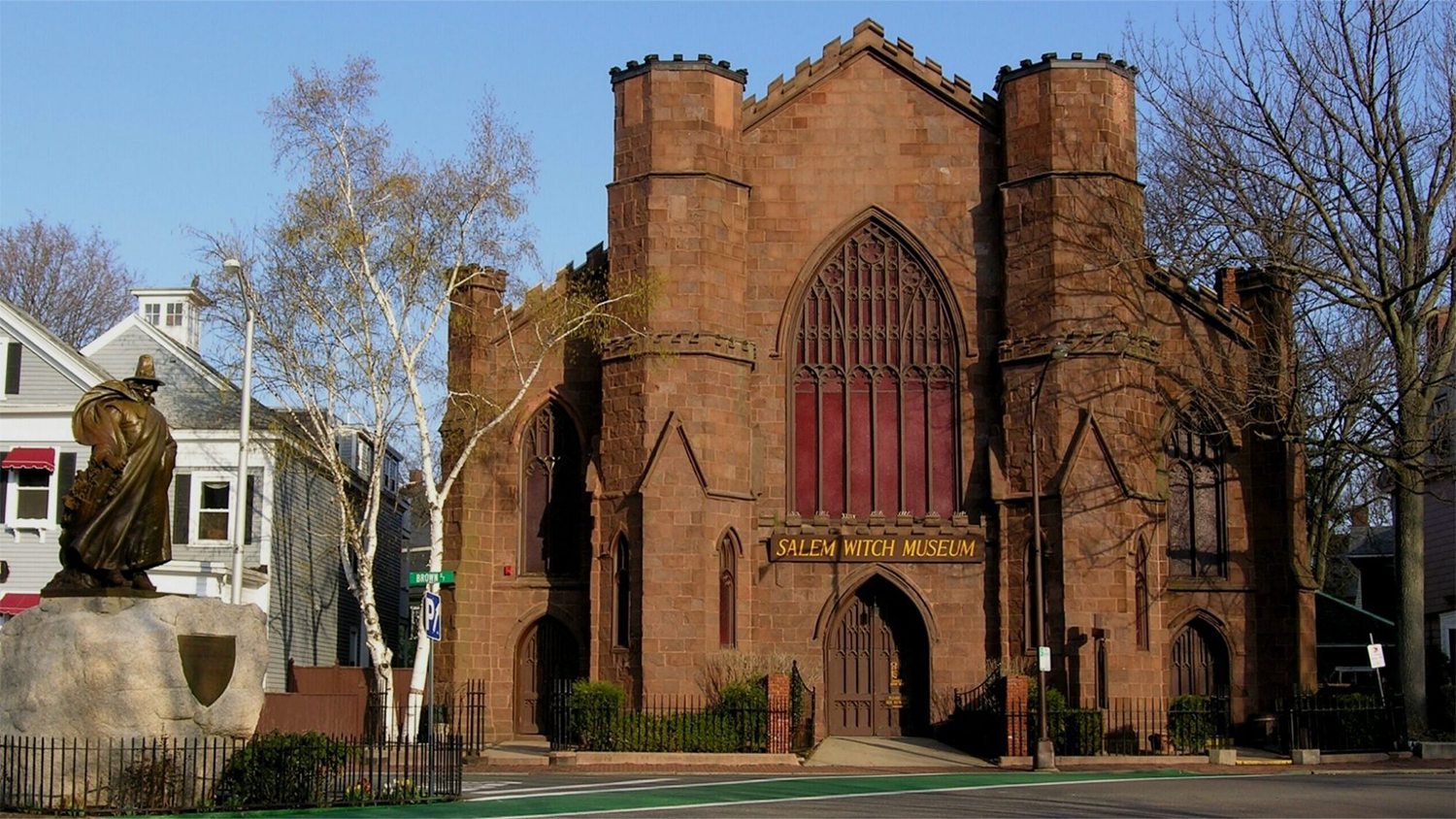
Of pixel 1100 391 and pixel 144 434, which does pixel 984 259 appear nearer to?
pixel 1100 391

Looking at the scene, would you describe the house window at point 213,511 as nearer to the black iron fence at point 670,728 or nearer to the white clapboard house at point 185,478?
the white clapboard house at point 185,478

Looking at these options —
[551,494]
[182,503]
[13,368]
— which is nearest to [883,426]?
[551,494]

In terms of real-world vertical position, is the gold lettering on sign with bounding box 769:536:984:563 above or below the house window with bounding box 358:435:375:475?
below

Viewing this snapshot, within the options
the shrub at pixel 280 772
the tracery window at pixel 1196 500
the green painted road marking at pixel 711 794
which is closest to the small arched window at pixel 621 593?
the green painted road marking at pixel 711 794

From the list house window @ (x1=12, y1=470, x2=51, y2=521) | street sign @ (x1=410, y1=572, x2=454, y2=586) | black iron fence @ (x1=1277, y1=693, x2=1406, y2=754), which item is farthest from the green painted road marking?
house window @ (x1=12, y1=470, x2=51, y2=521)

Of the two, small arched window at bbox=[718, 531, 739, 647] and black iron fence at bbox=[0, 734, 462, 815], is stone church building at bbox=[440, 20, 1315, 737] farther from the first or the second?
black iron fence at bbox=[0, 734, 462, 815]

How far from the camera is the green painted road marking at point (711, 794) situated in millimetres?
18703

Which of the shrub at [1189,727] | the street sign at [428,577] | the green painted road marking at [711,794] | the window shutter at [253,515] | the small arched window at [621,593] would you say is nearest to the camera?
the green painted road marking at [711,794]

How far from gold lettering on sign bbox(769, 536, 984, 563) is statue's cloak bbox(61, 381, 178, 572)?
17789mm

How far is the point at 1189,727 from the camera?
31.4 m

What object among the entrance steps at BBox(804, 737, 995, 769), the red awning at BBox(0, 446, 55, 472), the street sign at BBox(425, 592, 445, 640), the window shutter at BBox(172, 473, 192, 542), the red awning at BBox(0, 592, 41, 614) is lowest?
the entrance steps at BBox(804, 737, 995, 769)

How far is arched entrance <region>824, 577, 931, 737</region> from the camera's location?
1347 inches

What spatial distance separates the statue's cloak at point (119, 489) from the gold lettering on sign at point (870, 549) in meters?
17.8

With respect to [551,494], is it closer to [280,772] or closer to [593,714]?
[593,714]
